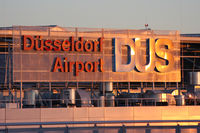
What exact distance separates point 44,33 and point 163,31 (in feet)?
33.4

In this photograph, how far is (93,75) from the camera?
136ft

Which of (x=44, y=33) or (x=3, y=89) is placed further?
(x=3, y=89)

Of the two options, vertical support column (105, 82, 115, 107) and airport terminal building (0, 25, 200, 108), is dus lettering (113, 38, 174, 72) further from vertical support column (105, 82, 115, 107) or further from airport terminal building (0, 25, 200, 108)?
vertical support column (105, 82, 115, 107)

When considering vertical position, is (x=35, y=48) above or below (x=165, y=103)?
above

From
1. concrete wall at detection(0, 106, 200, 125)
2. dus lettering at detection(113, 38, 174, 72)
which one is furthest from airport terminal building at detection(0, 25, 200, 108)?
concrete wall at detection(0, 106, 200, 125)

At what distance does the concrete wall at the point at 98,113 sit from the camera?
3750cm

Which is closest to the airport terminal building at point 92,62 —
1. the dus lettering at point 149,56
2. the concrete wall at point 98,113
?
the dus lettering at point 149,56

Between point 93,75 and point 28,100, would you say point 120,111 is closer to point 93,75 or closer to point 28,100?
point 93,75

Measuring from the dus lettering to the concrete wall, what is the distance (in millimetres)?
4145

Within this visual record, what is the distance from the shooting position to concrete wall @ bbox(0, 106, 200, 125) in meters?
37.5

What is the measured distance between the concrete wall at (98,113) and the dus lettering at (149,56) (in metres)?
4.15

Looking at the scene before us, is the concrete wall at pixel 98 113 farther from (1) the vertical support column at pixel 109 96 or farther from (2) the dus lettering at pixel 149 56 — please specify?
(2) the dus lettering at pixel 149 56

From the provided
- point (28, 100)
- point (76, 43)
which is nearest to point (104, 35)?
point (76, 43)

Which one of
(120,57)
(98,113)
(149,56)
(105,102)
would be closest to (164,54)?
(149,56)
